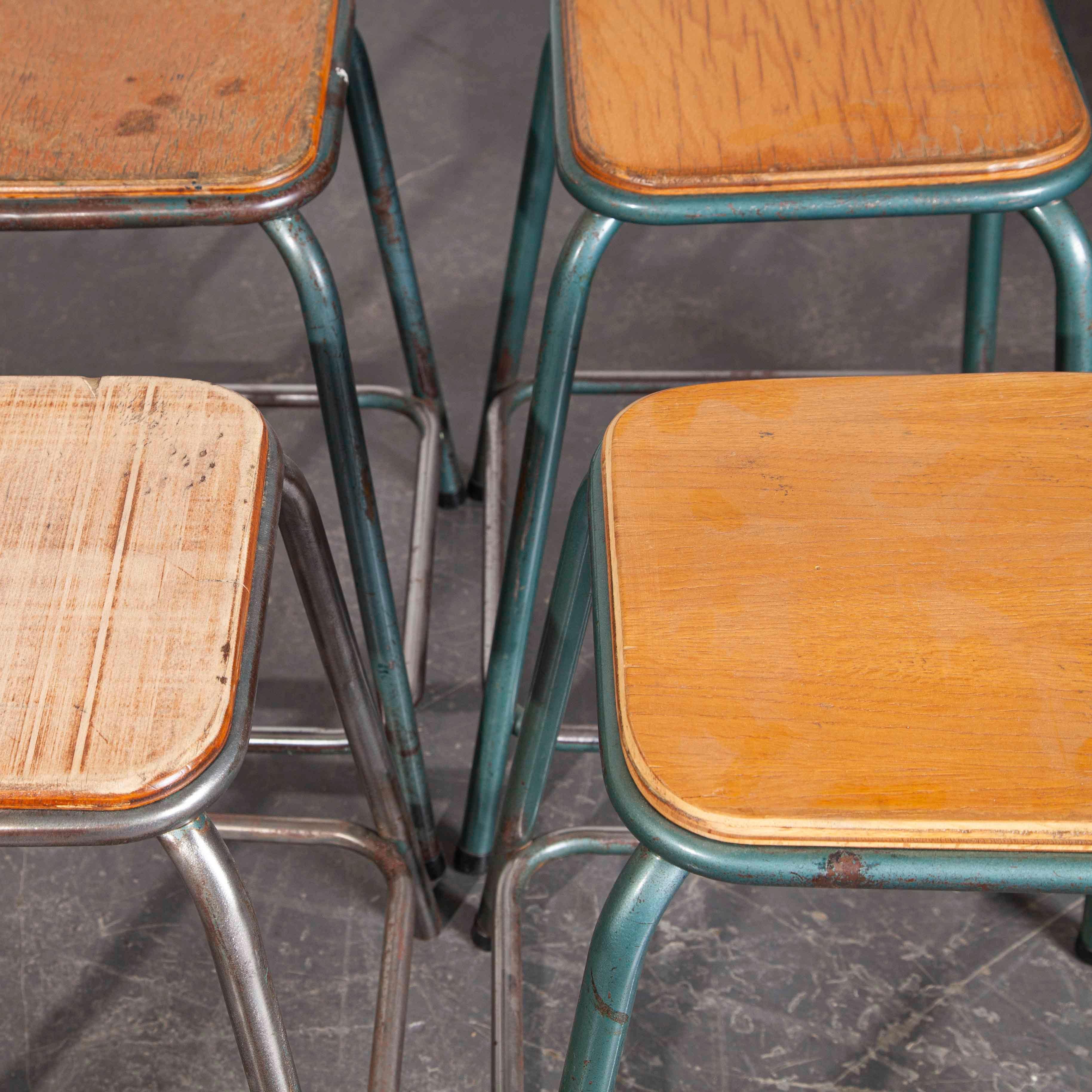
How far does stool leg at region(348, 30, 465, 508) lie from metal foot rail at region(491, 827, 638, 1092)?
25.1 inches

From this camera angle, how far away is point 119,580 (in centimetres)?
56

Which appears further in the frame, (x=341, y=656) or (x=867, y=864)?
(x=341, y=656)

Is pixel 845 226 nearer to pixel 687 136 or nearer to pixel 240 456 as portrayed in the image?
pixel 687 136

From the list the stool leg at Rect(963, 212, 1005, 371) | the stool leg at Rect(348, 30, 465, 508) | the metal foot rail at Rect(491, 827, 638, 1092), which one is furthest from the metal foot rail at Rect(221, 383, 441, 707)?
the stool leg at Rect(963, 212, 1005, 371)

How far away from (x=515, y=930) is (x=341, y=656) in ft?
1.16

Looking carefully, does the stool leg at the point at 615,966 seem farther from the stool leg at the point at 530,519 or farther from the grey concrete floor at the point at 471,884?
the grey concrete floor at the point at 471,884

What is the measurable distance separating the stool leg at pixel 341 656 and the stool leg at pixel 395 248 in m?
0.46

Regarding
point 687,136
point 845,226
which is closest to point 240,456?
point 687,136

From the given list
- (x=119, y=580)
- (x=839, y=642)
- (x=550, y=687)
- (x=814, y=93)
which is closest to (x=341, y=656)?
(x=550, y=687)

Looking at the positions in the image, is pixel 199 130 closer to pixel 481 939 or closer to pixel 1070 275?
pixel 1070 275

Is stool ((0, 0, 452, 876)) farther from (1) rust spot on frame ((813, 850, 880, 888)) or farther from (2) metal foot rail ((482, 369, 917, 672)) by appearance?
(1) rust spot on frame ((813, 850, 880, 888))

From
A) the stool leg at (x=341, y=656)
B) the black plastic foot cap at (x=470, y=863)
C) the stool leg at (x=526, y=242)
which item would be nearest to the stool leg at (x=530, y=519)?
the black plastic foot cap at (x=470, y=863)

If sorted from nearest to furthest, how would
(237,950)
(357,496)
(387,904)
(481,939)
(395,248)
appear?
(237,950) < (357,496) < (387,904) < (481,939) < (395,248)

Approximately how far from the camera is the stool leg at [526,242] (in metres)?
1.18
